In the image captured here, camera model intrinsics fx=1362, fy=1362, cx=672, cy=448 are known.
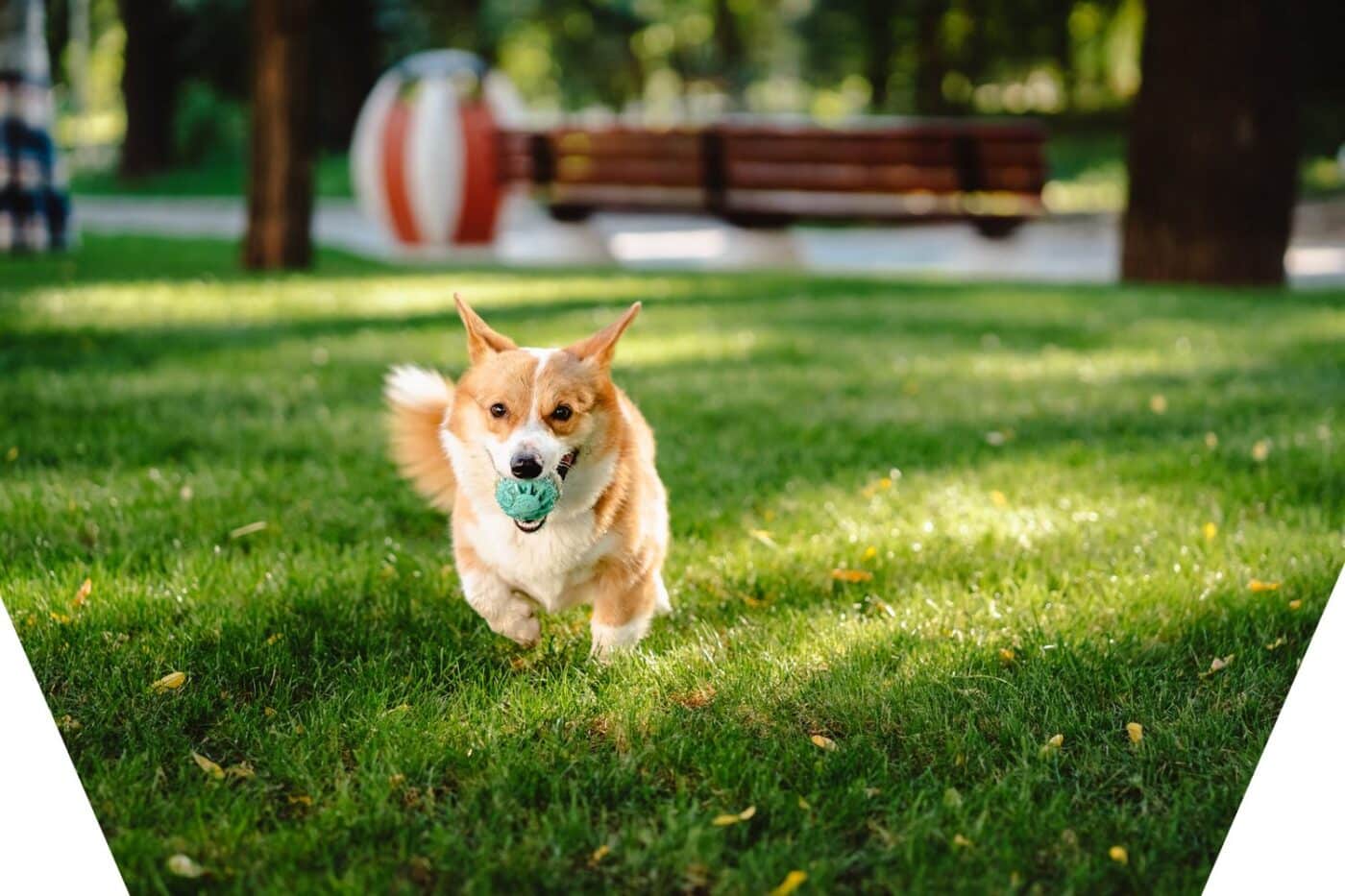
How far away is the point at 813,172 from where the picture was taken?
1247 cm

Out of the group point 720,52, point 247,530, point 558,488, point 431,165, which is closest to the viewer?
point 558,488

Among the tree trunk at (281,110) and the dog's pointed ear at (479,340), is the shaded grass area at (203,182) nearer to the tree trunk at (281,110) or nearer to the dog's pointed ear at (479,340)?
the tree trunk at (281,110)

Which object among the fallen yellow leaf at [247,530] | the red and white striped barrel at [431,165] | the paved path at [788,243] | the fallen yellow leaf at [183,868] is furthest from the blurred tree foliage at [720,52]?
the fallen yellow leaf at [183,868]

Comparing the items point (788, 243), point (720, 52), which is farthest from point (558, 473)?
point (720, 52)

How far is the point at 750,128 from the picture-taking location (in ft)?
41.9

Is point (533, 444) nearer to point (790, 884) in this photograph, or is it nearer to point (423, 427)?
point (423, 427)

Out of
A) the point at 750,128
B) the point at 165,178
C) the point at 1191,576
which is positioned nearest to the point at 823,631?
the point at 1191,576

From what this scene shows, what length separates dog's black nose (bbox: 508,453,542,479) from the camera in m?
2.59

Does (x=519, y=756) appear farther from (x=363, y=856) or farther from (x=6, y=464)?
(x=6, y=464)

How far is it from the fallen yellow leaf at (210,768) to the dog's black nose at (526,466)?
0.75 m

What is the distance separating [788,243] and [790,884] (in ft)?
37.5

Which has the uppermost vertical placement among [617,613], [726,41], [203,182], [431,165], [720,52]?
[726,41]

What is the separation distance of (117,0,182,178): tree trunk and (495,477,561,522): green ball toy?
23139 millimetres

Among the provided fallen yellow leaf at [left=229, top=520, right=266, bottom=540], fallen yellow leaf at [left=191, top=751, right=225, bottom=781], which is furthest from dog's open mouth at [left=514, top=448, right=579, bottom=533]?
fallen yellow leaf at [left=229, top=520, right=266, bottom=540]
